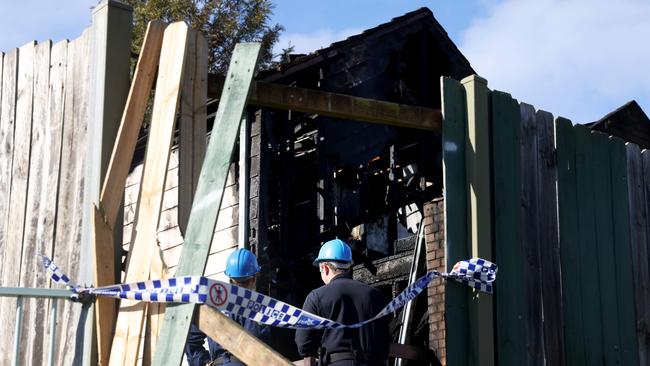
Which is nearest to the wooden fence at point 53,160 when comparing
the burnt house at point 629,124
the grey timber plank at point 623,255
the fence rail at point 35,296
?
the fence rail at point 35,296

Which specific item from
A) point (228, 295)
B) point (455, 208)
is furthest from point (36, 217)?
point (455, 208)

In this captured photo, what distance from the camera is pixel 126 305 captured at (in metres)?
6.64

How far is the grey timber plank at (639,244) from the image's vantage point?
8.83m

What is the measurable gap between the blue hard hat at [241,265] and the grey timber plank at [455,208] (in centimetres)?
127

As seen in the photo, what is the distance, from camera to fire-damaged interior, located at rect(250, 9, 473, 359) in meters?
14.7

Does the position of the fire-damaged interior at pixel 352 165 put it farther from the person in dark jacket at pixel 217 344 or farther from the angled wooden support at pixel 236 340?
the angled wooden support at pixel 236 340

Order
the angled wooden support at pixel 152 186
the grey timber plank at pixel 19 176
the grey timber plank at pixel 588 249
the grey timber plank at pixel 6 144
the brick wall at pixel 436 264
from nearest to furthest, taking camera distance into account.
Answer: the angled wooden support at pixel 152 186
the grey timber plank at pixel 19 176
the grey timber plank at pixel 6 144
the grey timber plank at pixel 588 249
the brick wall at pixel 436 264

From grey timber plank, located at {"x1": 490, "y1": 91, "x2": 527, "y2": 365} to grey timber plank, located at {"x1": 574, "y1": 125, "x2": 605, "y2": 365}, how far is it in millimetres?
636

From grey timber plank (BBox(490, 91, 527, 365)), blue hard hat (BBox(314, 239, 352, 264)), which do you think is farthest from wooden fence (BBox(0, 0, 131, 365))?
grey timber plank (BBox(490, 91, 527, 365))

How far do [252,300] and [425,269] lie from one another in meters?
4.31

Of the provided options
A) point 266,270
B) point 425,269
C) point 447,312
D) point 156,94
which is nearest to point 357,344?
point 447,312

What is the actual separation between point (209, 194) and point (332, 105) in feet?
5.02

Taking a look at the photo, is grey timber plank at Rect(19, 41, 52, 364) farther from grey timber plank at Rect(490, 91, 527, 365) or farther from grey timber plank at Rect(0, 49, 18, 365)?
grey timber plank at Rect(490, 91, 527, 365)

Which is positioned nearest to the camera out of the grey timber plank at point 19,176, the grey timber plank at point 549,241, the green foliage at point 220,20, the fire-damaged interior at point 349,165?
the grey timber plank at point 19,176
